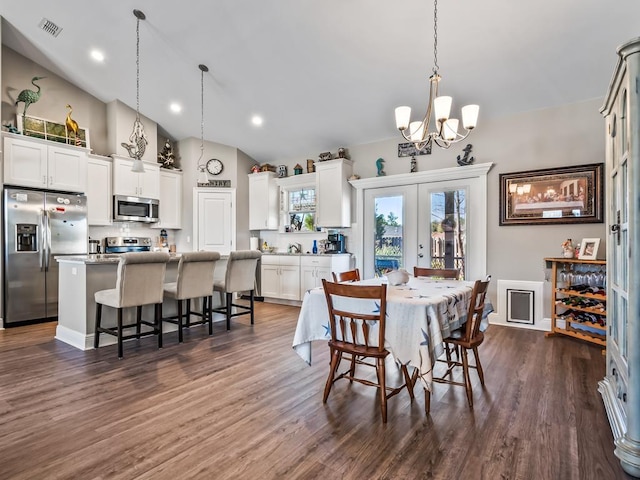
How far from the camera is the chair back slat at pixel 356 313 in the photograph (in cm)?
A: 218

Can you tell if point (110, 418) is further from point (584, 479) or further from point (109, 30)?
point (109, 30)

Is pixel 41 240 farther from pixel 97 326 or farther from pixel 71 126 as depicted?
pixel 97 326

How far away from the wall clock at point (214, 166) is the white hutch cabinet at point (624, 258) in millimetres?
5965

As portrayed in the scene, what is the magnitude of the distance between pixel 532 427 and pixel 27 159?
630cm

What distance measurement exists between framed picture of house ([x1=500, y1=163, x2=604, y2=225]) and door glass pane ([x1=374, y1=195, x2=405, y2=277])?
1.49 meters

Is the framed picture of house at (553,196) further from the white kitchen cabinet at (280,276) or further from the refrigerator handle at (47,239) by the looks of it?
the refrigerator handle at (47,239)

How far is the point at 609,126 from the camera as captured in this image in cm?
243

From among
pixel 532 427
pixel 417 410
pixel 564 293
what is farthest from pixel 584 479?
pixel 564 293

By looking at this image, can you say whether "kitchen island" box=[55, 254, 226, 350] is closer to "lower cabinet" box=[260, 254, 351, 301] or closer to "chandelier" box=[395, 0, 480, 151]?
"lower cabinet" box=[260, 254, 351, 301]

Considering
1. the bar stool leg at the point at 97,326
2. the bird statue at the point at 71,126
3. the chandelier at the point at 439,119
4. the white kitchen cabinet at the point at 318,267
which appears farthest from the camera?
the white kitchen cabinet at the point at 318,267

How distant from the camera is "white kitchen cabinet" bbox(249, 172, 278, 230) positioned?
6918 millimetres

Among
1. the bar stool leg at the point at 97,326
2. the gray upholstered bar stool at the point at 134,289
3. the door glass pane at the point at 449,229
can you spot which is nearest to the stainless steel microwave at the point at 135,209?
the gray upholstered bar stool at the point at 134,289

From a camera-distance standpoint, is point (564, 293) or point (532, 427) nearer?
point (532, 427)

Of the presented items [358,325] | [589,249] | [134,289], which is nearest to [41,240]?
[134,289]
